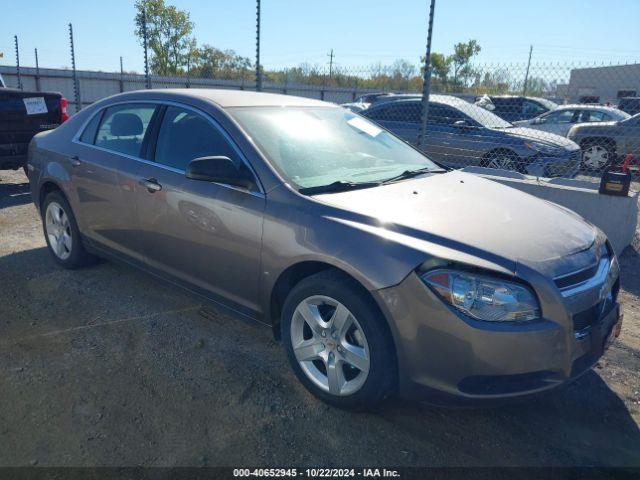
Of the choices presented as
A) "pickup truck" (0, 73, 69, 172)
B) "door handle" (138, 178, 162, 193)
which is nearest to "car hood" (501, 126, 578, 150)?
"door handle" (138, 178, 162, 193)

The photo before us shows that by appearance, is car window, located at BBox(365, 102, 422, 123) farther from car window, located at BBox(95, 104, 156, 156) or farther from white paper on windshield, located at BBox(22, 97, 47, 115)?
car window, located at BBox(95, 104, 156, 156)

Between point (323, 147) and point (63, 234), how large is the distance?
2.78 m

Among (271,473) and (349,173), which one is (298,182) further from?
(271,473)

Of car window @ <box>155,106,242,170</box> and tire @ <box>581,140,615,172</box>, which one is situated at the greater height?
car window @ <box>155,106,242,170</box>

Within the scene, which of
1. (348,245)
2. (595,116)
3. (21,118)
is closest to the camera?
(348,245)

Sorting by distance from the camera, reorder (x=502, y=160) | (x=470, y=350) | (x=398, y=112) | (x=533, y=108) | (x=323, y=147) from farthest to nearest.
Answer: (x=533, y=108)
(x=398, y=112)
(x=502, y=160)
(x=323, y=147)
(x=470, y=350)

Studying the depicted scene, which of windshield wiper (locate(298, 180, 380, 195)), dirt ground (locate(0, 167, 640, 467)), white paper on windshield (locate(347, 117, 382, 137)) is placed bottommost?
dirt ground (locate(0, 167, 640, 467))

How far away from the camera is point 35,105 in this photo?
7566 millimetres

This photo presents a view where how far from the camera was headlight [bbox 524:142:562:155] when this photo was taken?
8.26 meters

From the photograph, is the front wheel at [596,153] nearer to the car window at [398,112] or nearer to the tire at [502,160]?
the tire at [502,160]

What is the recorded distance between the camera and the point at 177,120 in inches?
142

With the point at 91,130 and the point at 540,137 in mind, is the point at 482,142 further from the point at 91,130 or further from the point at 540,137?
the point at 91,130

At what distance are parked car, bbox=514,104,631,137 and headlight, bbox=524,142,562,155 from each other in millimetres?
4501

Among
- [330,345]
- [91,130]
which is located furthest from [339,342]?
[91,130]
